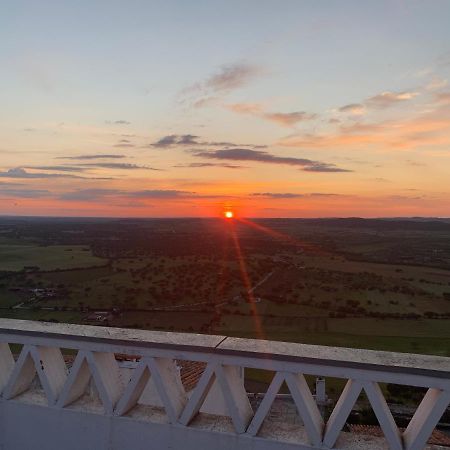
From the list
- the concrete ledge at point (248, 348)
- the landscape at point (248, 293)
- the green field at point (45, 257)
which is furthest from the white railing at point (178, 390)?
the green field at point (45, 257)

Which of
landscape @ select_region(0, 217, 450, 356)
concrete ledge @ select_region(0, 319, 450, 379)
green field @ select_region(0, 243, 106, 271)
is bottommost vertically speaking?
landscape @ select_region(0, 217, 450, 356)

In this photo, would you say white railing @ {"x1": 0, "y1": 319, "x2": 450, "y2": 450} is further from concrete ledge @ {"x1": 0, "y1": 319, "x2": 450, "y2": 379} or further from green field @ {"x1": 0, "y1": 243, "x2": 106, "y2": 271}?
green field @ {"x1": 0, "y1": 243, "x2": 106, "y2": 271}

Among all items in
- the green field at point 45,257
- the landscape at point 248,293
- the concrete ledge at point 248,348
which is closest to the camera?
the concrete ledge at point 248,348

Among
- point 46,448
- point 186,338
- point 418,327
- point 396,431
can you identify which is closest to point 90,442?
point 46,448

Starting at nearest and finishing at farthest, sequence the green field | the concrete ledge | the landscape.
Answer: the concrete ledge, the landscape, the green field

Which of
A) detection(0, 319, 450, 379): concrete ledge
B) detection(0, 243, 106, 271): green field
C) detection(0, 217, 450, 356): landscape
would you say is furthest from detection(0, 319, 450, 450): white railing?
detection(0, 243, 106, 271): green field

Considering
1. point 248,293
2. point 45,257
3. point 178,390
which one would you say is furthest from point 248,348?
point 45,257

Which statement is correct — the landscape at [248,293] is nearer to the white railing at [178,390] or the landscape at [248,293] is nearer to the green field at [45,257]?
the green field at [45,257]

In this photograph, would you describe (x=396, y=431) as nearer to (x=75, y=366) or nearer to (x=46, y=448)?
(x=75, y=366)
